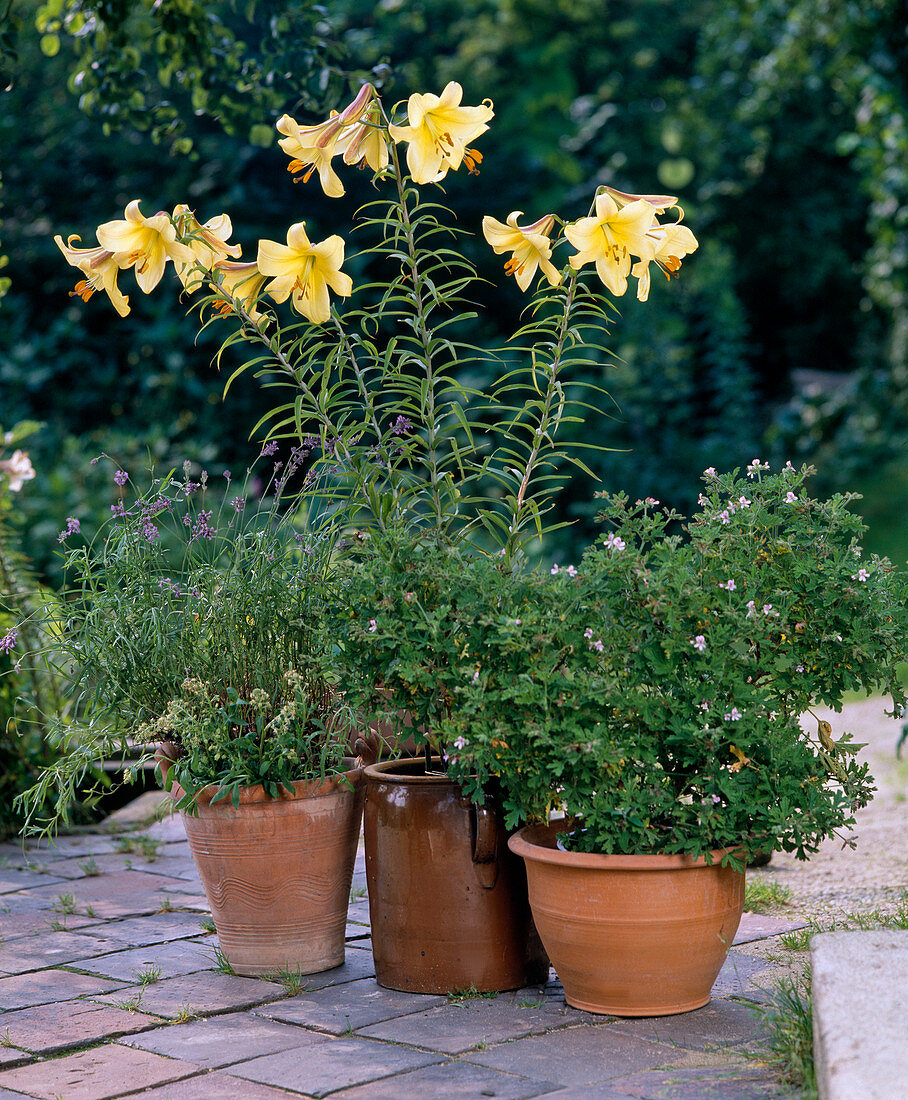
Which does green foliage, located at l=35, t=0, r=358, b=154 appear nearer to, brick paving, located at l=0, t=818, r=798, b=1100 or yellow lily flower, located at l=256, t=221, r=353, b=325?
yellow lily flower, located at l=256, t=221, r=353, b=325

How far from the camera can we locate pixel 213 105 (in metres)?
4.55

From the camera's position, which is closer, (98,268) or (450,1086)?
(450,1086)

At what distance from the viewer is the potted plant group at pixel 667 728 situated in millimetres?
2424

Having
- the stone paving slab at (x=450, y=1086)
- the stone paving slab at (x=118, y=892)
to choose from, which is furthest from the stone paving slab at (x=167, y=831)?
the stone paving slab at (x=450, y=1086)

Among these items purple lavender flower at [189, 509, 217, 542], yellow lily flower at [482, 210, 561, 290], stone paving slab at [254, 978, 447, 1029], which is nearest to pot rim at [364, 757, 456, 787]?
stone paving slab at [254, 978, 447, 1029]

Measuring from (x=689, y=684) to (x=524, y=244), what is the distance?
103 centimetres

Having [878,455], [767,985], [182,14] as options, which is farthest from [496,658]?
[878,455]

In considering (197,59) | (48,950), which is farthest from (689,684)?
(197,59)

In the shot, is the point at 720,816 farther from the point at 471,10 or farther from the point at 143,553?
the point at 471,10

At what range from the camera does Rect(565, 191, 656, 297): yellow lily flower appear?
255 centimetres

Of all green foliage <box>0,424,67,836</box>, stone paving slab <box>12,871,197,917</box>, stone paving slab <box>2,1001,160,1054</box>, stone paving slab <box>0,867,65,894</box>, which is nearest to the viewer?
stone paving slab <box>2,1001,160,1054</box>

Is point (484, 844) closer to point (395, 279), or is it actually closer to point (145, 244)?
point (395, 279)

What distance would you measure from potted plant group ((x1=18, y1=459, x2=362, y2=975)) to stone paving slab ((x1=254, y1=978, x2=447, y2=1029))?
16cm

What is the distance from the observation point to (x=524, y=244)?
2740mm
